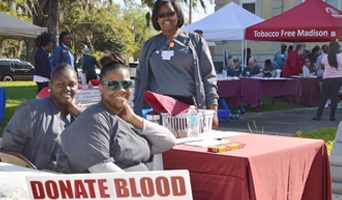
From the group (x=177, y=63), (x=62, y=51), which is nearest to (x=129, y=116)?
(x=177, y=63)

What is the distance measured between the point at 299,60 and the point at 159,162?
12254mm

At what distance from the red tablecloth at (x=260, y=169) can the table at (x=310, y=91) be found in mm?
11211

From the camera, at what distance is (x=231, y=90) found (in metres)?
11.6

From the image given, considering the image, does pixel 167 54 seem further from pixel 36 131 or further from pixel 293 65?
pixel 293 65

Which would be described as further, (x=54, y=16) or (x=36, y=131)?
(x=54, y=16)

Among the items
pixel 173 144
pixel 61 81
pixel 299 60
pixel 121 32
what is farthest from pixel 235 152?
pixel 121 32

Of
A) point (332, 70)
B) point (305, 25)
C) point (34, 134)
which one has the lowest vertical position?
point (34, 134)

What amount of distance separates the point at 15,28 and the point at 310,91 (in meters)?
8.48

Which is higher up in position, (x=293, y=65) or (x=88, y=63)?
(x=88, y=63)

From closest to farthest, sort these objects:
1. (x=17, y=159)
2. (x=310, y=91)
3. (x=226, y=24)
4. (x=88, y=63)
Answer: (x=17, y=159)
(x=88, y=63)
(x=310, y=91)
(x=226, y=24)

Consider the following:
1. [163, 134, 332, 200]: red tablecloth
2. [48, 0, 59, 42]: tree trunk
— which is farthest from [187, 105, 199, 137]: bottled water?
[48, 0, 59, 42]: tree trunk

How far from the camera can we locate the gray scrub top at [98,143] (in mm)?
2609

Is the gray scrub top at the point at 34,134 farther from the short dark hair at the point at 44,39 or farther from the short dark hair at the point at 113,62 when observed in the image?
the short dark hair at the point at 44,39

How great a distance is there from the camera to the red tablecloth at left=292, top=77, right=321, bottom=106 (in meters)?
14.4
